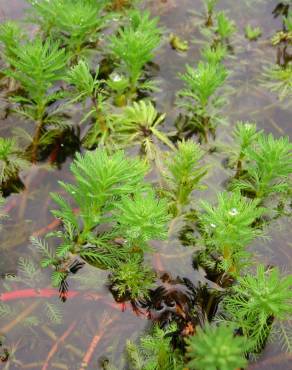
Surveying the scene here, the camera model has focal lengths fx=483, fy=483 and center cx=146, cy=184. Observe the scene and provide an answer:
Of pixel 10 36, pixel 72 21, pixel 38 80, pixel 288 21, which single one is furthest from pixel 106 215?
pixel 288 21

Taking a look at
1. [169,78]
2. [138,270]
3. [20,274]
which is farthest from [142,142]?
[20,274]

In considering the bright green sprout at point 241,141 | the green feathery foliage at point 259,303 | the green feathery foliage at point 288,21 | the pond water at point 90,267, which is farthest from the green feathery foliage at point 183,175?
the green feathery foliage at point 288,21

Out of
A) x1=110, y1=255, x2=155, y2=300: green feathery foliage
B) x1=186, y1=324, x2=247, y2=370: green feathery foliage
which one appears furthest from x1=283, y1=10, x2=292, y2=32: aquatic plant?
x1=186, y1=324, x2=247, y2=370: green feathery foliage

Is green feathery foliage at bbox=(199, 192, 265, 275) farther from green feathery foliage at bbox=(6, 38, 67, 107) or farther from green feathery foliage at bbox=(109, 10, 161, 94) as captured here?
green feathery foliage at bbox=(6, 38, 67, 107)

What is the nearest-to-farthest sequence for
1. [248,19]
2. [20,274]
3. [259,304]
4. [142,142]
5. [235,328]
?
[259,304] → [235,328] → [20,274] → [142,142] → [248,19]

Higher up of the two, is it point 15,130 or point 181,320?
point 15,130

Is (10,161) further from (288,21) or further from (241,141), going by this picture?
Answer: (288,21)

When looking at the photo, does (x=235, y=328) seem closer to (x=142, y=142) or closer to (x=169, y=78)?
(x=142, y=142)
